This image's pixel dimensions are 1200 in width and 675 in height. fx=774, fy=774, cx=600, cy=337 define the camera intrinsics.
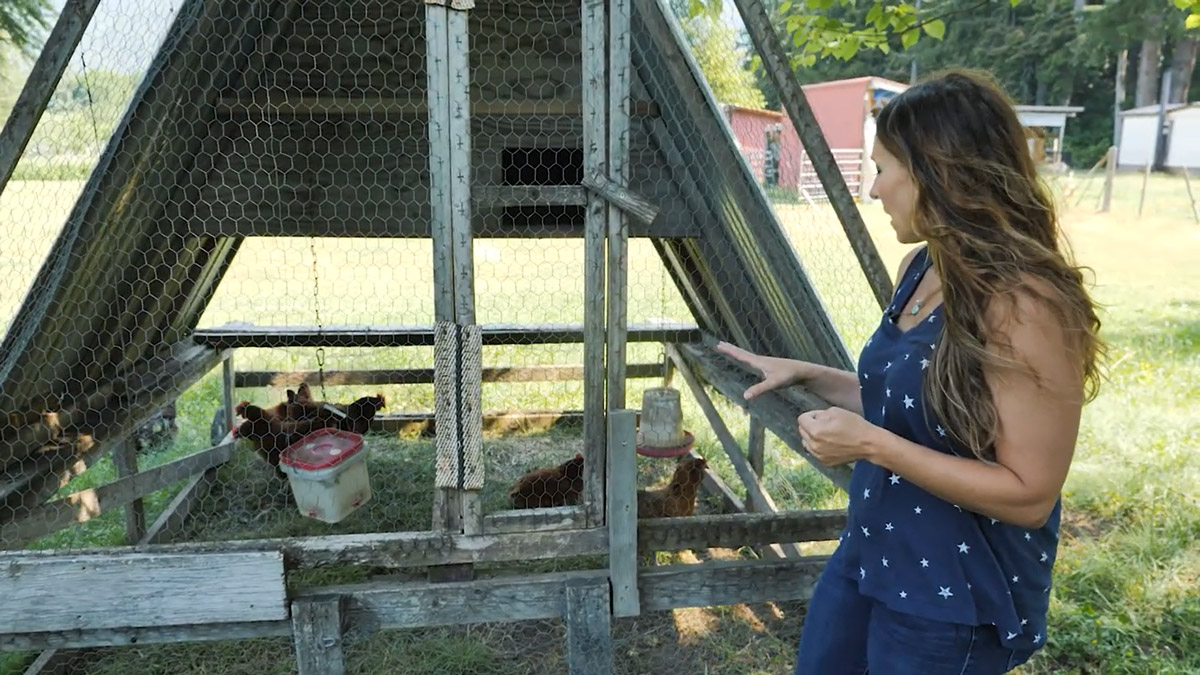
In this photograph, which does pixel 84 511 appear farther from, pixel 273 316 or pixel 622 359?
pixel 273 316

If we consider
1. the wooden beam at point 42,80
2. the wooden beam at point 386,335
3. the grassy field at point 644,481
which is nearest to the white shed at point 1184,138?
the grassy field at point 644,481

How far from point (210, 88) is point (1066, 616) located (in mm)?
3230

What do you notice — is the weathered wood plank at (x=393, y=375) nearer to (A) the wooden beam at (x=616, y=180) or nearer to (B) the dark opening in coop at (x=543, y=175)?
(B) the dark opening in coop at (x=543, y=175)

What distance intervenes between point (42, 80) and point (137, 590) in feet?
3.55

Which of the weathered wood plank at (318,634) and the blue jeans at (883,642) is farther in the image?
the weathered wood plank at (318,634)

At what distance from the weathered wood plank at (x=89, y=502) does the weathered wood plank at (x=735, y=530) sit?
166 centimetres

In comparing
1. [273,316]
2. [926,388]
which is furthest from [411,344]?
[926,388]

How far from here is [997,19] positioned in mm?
23625

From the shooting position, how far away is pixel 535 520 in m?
1.80

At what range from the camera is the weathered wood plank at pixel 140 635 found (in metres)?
1.73

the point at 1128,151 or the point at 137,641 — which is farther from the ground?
the point at 1128,151

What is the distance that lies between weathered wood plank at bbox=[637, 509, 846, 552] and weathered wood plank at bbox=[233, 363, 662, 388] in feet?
7.67

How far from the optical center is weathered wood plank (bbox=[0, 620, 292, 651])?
5.66 ft

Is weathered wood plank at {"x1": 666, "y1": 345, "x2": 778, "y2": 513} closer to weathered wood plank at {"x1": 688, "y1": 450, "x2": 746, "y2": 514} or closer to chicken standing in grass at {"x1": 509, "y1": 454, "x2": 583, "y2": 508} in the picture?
weathered wood plank at {"x1": 688, "y1": 450, "x2": 746, "y2": 514}
